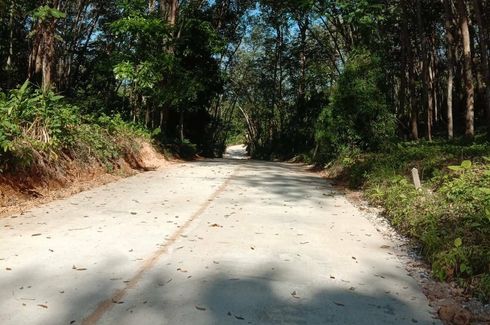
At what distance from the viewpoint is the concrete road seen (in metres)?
4.05

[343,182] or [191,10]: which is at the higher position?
[191,10]

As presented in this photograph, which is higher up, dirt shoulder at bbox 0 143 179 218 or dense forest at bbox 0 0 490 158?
dense forest at bbox 0 0 490 158

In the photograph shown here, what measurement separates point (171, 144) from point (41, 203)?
1612cm

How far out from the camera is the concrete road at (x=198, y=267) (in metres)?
4.05

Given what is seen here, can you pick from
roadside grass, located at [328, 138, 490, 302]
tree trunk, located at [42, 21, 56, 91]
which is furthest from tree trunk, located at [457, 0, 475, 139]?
tree trunk, located at [42, 21, 56, 91]

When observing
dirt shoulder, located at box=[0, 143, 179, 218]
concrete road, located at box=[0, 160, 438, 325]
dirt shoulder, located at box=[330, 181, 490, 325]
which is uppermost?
dirt shoulder, located at box=[0, 143, 179, 218]

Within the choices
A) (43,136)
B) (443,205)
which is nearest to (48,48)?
(43,136)

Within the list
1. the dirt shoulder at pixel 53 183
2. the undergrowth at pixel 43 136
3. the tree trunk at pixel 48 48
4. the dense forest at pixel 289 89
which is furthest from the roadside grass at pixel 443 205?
the tree trunk at pixel 48 48

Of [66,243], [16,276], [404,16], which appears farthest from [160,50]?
[16,276]

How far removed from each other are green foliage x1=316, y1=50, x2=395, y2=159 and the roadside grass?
164 inches

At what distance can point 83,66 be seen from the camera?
33.9 metres

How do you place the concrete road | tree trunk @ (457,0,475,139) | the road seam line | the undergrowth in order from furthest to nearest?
tree trunk @ (457,0,475,139), the undergrowth, the concrete road, the road seam line

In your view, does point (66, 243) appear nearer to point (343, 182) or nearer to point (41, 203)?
point (41, 203)

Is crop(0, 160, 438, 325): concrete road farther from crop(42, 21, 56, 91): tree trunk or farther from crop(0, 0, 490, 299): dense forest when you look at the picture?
crop(42, 21, 56, 91): tree trunk
